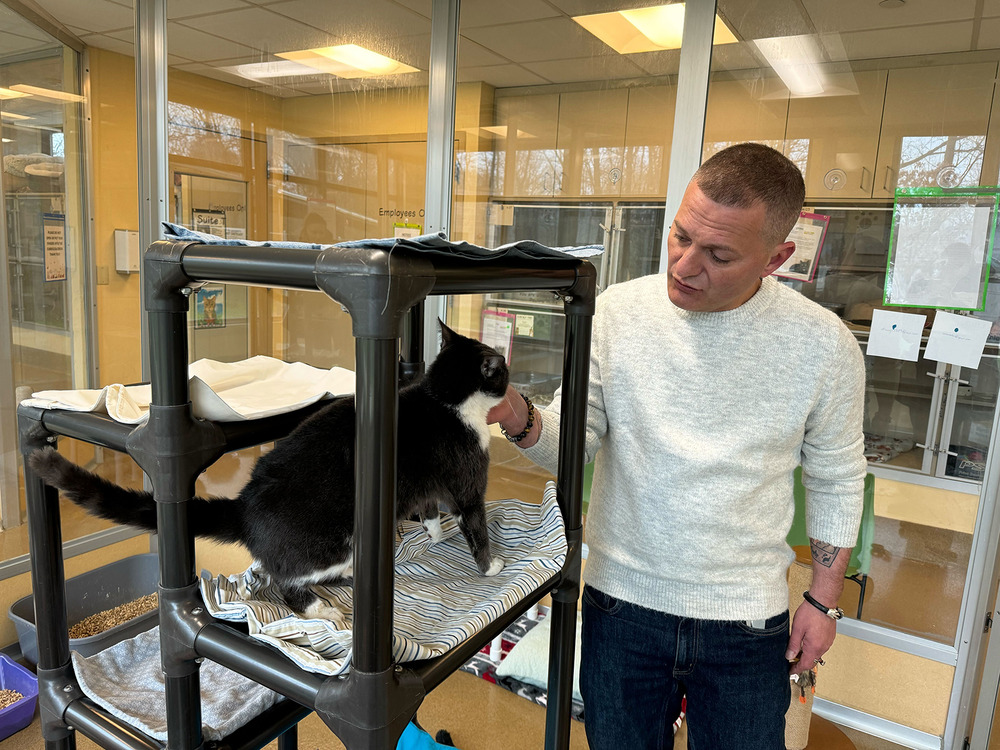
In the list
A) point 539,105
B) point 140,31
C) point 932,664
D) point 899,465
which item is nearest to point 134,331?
point 140,31

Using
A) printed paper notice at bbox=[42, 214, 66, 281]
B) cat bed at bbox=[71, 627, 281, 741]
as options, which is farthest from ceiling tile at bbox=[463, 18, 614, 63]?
cat bed at bbox=[71, 627, 281, 741]

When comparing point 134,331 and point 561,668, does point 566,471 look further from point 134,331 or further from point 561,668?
point 134,331

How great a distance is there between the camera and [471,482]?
87 cm

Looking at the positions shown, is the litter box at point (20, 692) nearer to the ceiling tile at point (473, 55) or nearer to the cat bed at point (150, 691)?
the cat bed at point (150, 691)

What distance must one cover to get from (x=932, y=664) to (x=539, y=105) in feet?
7.62

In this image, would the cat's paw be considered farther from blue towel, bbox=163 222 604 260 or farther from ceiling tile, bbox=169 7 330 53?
ceiling tile, bbox=169 7 330 53

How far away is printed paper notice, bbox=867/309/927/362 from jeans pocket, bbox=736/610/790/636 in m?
1.18

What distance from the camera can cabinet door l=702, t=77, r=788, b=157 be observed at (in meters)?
2.11

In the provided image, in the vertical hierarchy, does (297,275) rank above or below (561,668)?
above

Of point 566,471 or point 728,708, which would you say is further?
point 728,708

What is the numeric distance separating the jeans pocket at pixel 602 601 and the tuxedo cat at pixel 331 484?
1.57 feet

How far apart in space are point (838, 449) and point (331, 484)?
0.93 m

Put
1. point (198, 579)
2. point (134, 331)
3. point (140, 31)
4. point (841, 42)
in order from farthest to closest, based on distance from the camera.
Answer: point (134, 331)
point (140, 31)
point (841, 42)
point (198, 579)

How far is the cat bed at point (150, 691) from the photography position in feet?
2.54
